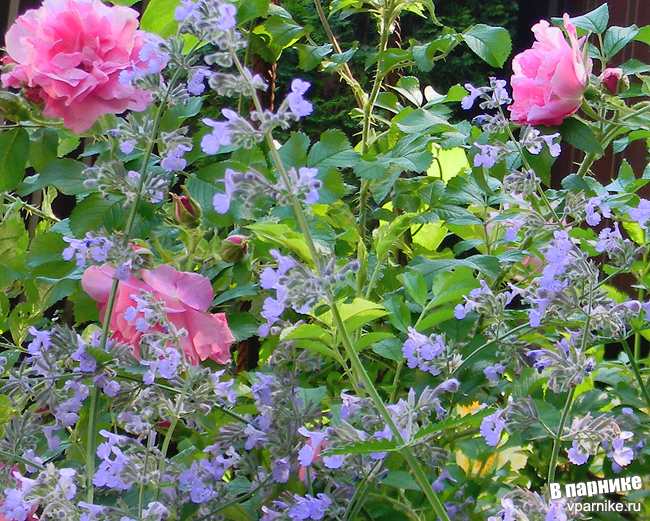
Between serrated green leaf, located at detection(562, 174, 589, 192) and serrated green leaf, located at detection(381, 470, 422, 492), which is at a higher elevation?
serrated green leaf, located at detection(562, 174, 589, 192)

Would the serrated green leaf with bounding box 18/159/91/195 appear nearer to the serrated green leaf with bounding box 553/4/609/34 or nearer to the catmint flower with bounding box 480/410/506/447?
the catmint flower with bounding box 480/410/506/447

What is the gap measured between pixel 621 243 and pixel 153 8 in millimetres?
413

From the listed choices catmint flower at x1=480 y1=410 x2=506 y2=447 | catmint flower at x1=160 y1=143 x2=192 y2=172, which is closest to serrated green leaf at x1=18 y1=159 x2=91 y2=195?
catmint flower at x1=160 y1=143 x2=192 y2=172

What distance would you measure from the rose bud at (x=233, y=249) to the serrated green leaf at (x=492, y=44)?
307 mm

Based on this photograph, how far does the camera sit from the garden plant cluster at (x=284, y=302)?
1.23ft

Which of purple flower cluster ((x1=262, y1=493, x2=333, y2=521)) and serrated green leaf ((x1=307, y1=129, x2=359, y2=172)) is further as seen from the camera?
serrated green leaf ((x1=307, y1=129, x2=359, y2=172))

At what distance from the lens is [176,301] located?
18.9 inches

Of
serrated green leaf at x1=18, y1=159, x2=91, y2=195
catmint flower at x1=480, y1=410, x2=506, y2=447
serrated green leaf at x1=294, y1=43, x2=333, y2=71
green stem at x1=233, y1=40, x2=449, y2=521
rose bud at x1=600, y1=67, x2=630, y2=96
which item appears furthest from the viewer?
serrated green leaf at x1=294, y1=43, x2=333, y2=71

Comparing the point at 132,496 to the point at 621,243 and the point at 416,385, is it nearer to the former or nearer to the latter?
the point at 416,385

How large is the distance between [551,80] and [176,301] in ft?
1.16

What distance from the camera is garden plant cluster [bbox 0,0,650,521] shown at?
1.23 feet

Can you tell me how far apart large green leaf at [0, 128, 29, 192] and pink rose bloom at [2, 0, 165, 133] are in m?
0.04

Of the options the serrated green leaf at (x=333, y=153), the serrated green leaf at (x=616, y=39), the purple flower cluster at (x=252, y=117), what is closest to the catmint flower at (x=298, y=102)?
the purple flower cluster at (x=252, y=117)

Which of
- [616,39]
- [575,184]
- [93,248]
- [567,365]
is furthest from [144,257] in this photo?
[616,39]
